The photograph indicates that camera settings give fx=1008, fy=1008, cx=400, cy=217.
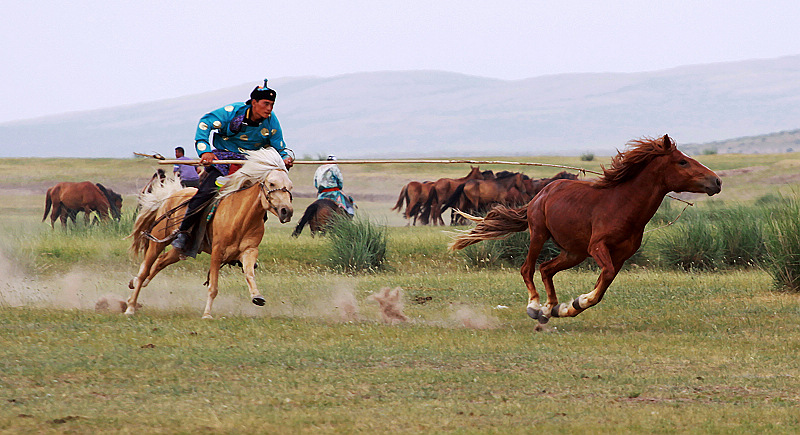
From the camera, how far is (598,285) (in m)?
9.70

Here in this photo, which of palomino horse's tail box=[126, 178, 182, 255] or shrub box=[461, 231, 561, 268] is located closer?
palomino horse's tail box=[126, 178, 182, 255]

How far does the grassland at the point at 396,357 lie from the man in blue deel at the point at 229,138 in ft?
3.95

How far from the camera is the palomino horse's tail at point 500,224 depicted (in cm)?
1167

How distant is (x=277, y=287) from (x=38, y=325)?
15.3ft

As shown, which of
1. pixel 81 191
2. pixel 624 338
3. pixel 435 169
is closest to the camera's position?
pixel 624 338

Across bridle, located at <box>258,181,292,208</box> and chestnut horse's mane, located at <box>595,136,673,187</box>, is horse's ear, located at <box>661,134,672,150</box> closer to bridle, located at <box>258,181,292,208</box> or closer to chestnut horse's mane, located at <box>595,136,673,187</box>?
chestnut horse's mane, located at <box>595,136,673,187</box>

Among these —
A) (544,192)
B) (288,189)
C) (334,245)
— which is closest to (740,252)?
(334,245)

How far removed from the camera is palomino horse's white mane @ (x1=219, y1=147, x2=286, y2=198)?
10.6 m

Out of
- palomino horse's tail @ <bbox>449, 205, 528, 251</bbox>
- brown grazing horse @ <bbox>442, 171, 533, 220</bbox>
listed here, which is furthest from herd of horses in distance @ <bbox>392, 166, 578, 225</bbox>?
palomino horse's tail @ <bbox>449, 205, 528, 251</bbox>

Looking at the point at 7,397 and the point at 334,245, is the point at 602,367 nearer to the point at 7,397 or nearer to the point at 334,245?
the point at 7,397

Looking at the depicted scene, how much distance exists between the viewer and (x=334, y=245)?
702 inches

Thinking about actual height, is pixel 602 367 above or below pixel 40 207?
above

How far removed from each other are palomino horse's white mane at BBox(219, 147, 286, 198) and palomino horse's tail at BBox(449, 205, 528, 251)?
2.51 meters

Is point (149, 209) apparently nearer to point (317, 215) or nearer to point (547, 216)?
point (547, 216)
